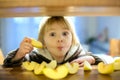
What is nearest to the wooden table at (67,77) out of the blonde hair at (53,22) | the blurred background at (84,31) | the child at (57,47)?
the child at (57,47)

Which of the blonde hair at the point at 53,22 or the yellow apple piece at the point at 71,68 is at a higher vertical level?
the blonde hair at the point at 53,22

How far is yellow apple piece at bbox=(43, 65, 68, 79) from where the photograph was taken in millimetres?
461

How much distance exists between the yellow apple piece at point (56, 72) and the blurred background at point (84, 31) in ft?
7.62

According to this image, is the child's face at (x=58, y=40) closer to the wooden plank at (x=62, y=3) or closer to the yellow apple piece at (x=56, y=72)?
the yellow apple piece at (x=56, y=72)

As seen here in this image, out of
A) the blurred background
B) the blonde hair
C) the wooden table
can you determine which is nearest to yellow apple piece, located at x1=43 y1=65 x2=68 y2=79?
the wooden table

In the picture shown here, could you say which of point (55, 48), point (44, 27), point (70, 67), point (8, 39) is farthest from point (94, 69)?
point (8, 39)

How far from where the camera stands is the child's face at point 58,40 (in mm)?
726

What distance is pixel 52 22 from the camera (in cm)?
75

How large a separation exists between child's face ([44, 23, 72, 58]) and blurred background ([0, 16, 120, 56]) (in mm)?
2035

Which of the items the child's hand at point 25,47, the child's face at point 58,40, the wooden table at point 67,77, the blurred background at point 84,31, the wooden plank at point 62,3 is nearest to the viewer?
the wooden plank at point 62,3

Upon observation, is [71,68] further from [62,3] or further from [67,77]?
[62,3]

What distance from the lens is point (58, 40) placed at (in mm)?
720

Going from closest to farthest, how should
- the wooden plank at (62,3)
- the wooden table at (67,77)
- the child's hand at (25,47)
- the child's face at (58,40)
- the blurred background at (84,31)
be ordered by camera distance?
the wooden plank at (62,3), the wooden table at (67,77), the child's hand at (25,47), the child's face at (58,40), the blurred background at (84,31)

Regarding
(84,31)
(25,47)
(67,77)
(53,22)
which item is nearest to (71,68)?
(67,77)
